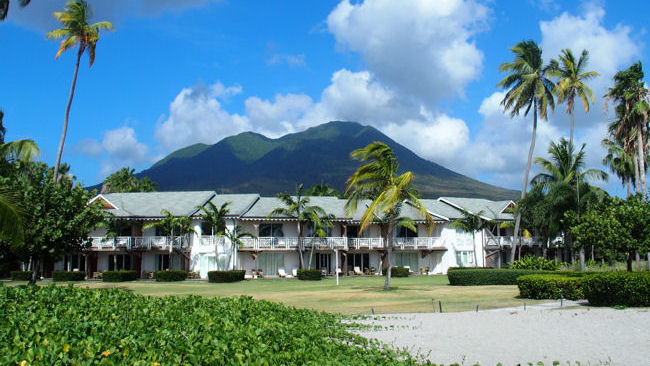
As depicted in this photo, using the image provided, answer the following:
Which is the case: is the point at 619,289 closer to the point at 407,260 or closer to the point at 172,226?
the point at 407,260

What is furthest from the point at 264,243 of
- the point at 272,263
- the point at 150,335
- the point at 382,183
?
the point at 150,335

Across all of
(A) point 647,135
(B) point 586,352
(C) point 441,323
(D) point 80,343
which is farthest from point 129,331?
(A) point 647,135

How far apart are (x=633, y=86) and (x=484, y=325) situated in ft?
104

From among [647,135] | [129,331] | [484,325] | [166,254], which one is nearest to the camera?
[129,331]

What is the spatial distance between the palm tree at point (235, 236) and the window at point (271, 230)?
1663mm

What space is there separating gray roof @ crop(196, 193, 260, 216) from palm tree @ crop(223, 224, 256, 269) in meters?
1.50

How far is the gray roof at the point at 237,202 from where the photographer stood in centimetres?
4325

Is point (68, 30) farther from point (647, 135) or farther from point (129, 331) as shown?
point (647, 135)

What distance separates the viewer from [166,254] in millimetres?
43031

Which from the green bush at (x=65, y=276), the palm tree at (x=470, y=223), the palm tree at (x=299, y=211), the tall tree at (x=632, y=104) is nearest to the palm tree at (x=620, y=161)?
the tall tree at (x=632, y=104)

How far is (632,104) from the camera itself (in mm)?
37750

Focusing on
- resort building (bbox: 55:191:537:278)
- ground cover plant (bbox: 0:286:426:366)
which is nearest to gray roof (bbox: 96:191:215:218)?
resort building (bbox: 55:191:537:278)

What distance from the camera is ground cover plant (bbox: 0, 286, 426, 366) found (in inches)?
217

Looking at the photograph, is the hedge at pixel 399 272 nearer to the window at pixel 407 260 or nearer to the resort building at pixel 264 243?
the resort building at pixel 264 243
